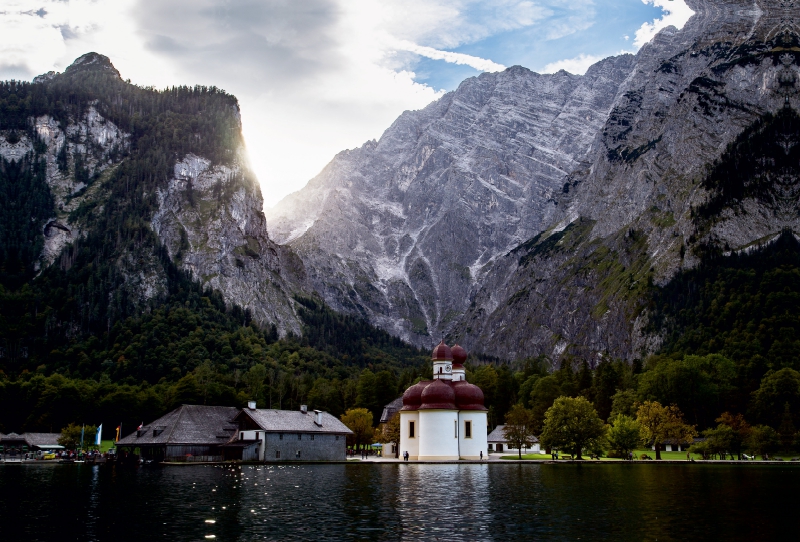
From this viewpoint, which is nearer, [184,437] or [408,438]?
[184,437]

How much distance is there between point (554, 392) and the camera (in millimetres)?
143125

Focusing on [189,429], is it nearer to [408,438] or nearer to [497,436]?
[408,438]

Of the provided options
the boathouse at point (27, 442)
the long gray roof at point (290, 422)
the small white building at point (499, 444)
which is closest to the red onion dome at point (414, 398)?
the long gray roof at point (290, 422)

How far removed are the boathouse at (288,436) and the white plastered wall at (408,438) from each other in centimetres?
967

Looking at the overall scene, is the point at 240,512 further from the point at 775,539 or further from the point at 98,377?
the point at 98,377

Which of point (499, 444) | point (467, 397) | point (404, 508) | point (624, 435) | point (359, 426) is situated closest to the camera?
point (404, 508)

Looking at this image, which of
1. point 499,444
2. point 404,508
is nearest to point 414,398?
point 499,444

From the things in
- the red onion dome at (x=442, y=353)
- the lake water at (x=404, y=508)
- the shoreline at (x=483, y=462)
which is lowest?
the lake water at (x=404, y=508)

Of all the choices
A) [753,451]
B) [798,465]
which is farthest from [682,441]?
[798,465]

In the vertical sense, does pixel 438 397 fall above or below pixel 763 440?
above

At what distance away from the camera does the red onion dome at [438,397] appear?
351 ft

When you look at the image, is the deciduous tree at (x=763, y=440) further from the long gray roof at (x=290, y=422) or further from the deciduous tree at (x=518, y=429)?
the long gray roof at (x=290, y=422)

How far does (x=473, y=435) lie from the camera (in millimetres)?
109500

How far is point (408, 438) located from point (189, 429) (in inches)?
1200
